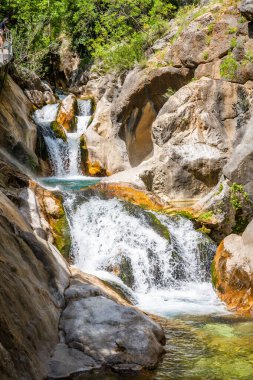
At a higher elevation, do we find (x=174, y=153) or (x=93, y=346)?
(x=174, y=153)

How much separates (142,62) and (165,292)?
11.6 meters

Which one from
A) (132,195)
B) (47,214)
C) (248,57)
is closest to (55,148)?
(132,195)

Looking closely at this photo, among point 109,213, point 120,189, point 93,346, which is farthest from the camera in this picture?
point 120,189

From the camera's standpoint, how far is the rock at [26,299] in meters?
5.12

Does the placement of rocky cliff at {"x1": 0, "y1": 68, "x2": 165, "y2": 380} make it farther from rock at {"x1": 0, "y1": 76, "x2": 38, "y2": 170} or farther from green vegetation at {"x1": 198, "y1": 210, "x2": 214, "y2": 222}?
rock at {"x1": 0, "y1": 76, "x2": 38, "y2": 170}

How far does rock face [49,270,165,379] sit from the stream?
26 centimetres

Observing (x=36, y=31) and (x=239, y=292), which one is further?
(x=36, y=31)

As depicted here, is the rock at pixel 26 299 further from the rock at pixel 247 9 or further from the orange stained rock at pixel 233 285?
the rock at pixel 247 9

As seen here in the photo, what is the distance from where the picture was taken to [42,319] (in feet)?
20.2

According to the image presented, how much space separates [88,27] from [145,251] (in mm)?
23443

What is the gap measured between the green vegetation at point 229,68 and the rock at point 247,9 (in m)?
1.56

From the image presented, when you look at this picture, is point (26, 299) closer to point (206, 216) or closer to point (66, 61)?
point (206, 216)

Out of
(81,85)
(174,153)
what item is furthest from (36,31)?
(174,153)

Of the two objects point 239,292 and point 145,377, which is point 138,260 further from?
point 145,377
